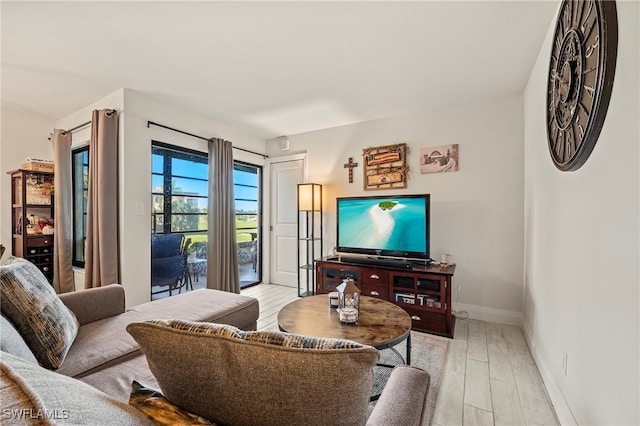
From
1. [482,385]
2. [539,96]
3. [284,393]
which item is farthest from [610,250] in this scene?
[539,96]

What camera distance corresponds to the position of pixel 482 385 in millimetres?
1870

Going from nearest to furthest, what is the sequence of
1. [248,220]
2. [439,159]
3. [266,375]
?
1. [266,375]
2. [439,159]
3. [248,220]

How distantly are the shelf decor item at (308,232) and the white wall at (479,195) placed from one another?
3.25 feet

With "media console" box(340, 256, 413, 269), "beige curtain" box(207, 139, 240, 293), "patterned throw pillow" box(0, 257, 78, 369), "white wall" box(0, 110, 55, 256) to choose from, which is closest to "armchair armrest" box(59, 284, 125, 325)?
"patterned throw pillow" box(0, 257, 78, 369)

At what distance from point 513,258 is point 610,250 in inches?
79.1

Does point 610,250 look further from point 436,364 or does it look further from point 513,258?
point 513,258

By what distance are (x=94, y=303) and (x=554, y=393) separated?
2.87 metres

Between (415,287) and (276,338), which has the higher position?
(276,338)

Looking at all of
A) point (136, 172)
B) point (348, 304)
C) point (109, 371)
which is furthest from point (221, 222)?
point (109, 371)

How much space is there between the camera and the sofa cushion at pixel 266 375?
544 millimetres

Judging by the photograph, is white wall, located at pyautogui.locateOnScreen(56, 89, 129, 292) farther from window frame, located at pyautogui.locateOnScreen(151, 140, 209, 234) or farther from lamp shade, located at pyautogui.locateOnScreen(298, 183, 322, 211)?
lamp shade, located at pyautogui.locateOnScreen(298, 183, 322, 211)

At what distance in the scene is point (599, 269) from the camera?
3.98 feet

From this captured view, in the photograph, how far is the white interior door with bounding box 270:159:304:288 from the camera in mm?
4453

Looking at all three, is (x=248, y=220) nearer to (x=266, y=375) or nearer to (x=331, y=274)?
(x=331, y=274)
